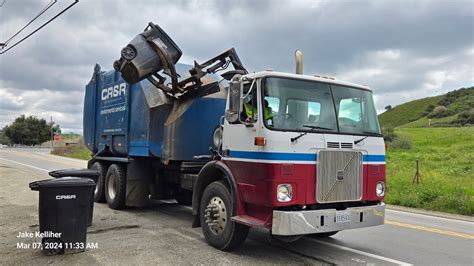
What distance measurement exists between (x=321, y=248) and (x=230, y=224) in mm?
1546

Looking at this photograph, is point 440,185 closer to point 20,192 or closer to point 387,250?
point 387,250

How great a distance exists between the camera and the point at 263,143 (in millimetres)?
5766

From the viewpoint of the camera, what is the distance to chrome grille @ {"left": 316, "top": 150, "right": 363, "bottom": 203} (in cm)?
591

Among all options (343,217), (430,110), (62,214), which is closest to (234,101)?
(343,217)

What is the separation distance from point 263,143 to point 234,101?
843 mm

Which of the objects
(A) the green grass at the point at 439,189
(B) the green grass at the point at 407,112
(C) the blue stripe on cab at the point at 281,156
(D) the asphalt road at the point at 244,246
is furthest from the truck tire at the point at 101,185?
(B) the green grass at the point at 407,112

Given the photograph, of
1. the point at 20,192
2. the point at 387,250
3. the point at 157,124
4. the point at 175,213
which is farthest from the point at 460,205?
the point at 20,192

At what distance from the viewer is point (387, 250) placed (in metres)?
6.75

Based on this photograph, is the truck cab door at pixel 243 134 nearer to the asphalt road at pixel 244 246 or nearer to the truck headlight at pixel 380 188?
the asphalt road at pixel 244 246

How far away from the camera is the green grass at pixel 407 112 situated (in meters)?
101

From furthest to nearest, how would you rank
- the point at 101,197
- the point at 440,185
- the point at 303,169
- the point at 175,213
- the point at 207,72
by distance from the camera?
1. the point at 440,185
2. the point at 101,197
3. the point at 175,213
4. the point at 207,72
5. the point at 303,169

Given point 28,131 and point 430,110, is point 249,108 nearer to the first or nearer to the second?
point 28,131

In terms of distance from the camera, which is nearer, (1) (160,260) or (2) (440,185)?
(1) (160,260)

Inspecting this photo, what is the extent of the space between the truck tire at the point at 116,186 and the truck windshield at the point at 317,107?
5.26m
